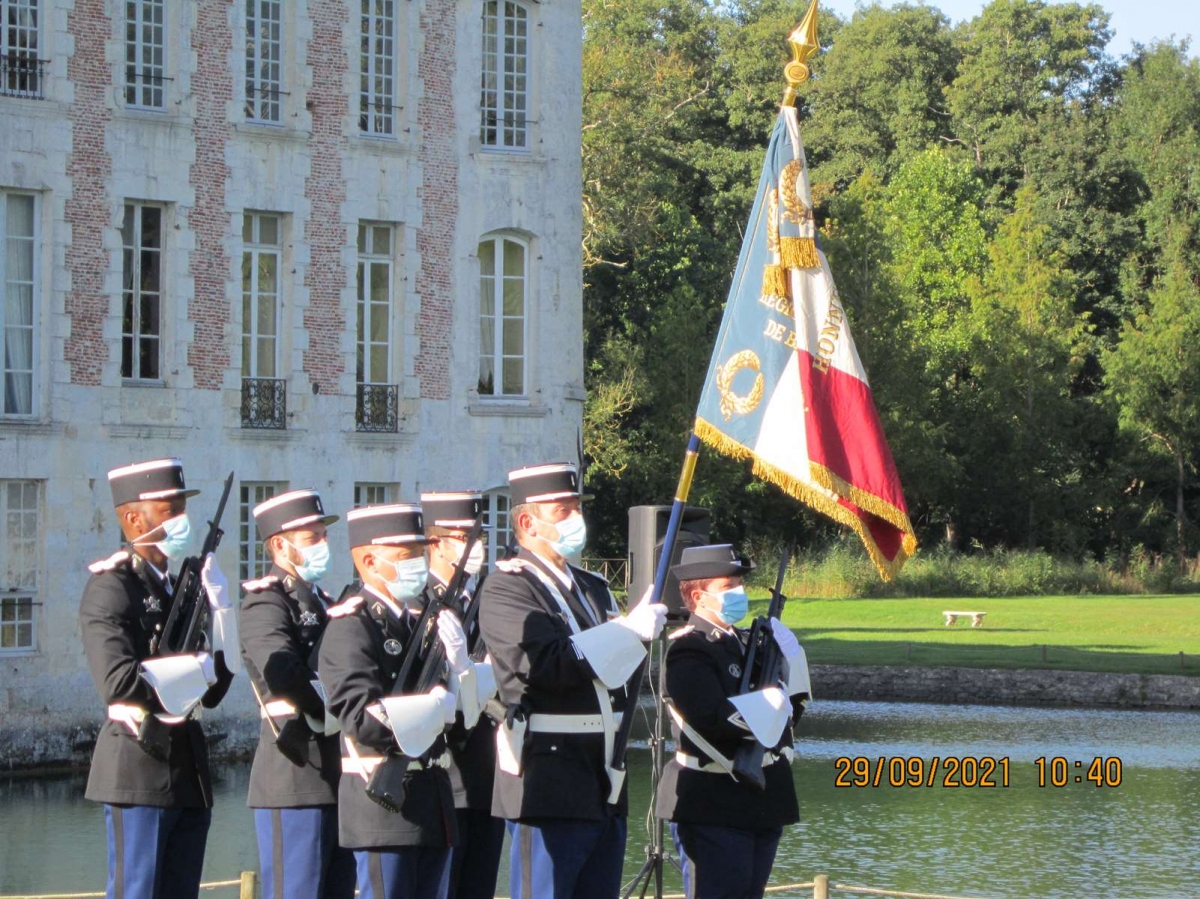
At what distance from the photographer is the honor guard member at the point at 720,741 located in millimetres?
9102

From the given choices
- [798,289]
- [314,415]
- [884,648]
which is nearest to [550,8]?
[314,415]

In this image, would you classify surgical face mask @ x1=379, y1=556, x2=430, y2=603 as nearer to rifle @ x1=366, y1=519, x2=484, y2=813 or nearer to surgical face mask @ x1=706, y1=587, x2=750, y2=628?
rifle @ x1=366, y1=519, x2=484, y2=813

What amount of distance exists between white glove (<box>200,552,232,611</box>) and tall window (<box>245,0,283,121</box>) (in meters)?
19.5

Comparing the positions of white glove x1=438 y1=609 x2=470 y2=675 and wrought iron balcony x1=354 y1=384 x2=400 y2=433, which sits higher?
wrought iron balcony x1=354 y1=384 x2=400 y2=433

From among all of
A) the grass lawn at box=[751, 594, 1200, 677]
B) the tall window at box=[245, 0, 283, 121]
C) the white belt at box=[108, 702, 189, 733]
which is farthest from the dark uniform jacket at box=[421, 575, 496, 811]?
the grass lawn at box=[751, 594, 1200, 677]

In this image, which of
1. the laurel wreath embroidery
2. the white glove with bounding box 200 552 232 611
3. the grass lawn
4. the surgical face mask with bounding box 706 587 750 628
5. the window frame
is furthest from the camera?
the grass lawn

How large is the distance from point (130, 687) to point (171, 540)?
2.66ft

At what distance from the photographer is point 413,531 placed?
867 cm

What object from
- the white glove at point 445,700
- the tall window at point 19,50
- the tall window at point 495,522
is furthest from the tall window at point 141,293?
the white glove at point 445,700

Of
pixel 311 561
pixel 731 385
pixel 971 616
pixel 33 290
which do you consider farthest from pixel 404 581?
pixel 971 616

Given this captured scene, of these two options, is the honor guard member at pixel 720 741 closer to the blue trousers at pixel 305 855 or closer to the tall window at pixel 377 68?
the blue trousers at pixel 305 855

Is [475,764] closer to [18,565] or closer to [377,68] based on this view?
[18,565]

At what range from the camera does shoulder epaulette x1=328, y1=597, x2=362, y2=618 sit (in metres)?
8.35

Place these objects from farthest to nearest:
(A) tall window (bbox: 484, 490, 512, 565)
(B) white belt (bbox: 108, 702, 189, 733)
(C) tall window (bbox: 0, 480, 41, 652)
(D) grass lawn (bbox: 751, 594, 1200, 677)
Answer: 1. (D) grass lawn (bbox: 751, 594, 1200, 677)
2. (A) tall window (bbox: 484, 490, 512, 565)
3. (C) tall window (bbox: 0, 480, 41, 652)
4. (B) white belt (bbox: 108, 702, 189, 733)
